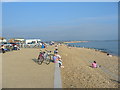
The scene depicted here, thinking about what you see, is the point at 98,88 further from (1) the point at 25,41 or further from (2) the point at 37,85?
(1) the point at 25,41

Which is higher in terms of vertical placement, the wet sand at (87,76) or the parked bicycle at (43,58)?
the parked bicycle at (43,58)

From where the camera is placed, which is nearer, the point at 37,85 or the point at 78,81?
the point at 37,85

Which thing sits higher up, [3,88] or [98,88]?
[3,88]

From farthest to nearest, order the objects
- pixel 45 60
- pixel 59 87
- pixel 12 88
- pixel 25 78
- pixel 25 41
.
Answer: pixel 25 41 → pixel 45 60 → pixel 25 78 → pixel 12 88 → pixel 59 87

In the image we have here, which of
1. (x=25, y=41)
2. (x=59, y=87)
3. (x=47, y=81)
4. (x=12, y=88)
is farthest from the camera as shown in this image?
(x=25, y=41)

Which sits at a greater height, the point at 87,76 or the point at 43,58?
the point at 43,58

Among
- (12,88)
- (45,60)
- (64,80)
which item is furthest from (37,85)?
(45,60)

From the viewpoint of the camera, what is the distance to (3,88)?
515 cm

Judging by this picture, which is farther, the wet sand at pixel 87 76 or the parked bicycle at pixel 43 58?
the parked bicycle at pixel 43 58

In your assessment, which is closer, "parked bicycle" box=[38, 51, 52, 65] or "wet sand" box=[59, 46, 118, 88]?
"wet sand" box=[59, 46, 118, 88]

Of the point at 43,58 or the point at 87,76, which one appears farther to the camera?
the point at 43,58

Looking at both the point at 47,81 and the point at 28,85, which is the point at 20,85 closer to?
the point at 28,85

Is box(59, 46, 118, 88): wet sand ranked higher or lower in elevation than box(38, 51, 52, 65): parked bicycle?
lower

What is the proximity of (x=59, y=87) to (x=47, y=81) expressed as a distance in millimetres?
1247
